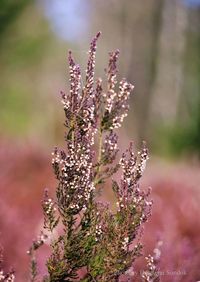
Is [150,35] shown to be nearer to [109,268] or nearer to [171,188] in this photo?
[171,188]

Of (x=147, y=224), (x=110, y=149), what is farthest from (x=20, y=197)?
(x=110, y=149)

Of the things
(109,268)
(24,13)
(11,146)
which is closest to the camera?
(109,268)

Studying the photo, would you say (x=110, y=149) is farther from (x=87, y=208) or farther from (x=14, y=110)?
(x=14, y=110)

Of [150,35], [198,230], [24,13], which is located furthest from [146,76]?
[198,230]

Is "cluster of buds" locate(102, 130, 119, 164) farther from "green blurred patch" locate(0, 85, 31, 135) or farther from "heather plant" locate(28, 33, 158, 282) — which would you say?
"green blurred patch" locate(0, 85, 31, 135)

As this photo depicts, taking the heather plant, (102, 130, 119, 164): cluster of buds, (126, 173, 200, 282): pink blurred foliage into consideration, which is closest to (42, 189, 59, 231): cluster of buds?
the heather plant
